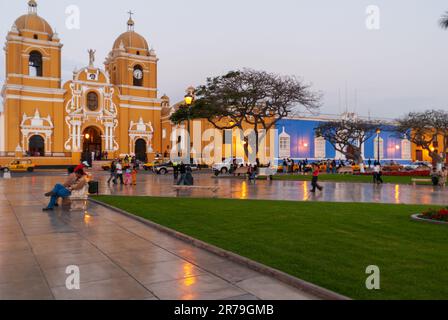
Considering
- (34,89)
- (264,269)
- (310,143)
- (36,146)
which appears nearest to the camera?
(264,269)

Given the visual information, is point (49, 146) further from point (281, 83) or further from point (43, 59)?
point (281, 83)

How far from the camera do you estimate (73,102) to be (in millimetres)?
48250

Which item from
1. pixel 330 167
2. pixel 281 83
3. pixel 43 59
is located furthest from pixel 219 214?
pixel 43 59

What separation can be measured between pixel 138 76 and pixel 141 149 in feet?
34.8

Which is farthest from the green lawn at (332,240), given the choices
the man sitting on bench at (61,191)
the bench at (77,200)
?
the man sitting on bench at (61,191)

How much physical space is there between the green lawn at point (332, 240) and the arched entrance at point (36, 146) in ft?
127

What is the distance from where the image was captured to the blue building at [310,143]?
52281mm

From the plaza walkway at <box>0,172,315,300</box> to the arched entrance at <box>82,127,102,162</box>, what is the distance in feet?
142

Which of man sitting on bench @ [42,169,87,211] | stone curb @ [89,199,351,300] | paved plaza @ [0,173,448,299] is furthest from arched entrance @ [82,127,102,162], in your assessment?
stone curb @ [89,199,351,300]

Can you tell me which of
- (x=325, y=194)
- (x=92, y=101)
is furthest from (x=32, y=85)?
(x=325, y=194)

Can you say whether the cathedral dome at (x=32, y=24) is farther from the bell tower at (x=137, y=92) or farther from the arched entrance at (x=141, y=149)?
the arched entrance at (x=141, y=149)

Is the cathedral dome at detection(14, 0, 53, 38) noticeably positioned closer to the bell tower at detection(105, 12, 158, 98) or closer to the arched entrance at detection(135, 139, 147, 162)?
the bell tower at detection(105, 12, 158, 98)

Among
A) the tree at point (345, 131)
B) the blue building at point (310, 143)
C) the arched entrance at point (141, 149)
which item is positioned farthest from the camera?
the arched entrance at point (141, 149)

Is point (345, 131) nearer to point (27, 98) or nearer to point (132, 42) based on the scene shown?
point (132, 42)
